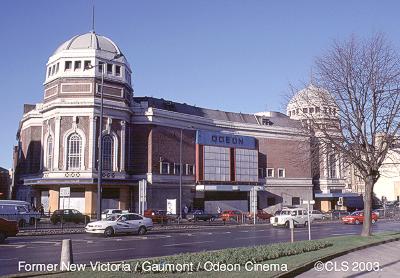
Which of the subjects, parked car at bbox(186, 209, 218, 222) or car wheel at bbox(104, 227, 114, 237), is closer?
car wheel at bbox(104, 227, 114, 237)

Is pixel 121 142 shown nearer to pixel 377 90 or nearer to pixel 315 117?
pixel 315 117

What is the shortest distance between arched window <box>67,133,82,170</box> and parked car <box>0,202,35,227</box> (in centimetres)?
1303

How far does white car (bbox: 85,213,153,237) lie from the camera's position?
2838 centimetres

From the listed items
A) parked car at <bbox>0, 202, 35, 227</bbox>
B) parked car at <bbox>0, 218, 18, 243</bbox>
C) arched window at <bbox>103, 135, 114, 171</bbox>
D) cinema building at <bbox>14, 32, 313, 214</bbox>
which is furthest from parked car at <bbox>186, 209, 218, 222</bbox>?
parked car at <bbox>0, 218, 18, 243</bbox>

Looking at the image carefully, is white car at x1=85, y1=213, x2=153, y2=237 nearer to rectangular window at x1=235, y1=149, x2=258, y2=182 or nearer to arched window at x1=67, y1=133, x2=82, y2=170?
arched window at x1=67, y1=133, x2=82, y2=170

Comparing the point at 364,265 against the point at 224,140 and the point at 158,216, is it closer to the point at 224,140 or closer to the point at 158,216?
the point at 158,216

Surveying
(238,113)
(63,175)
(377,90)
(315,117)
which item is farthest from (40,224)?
(238,113)

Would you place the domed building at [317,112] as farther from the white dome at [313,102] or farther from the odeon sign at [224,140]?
the odeon sign at [224,140]

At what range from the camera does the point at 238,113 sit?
74.8m

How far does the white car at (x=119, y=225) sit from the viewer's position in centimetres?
2838

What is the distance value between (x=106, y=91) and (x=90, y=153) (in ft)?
24.0

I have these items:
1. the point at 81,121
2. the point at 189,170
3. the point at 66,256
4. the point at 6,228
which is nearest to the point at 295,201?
the point at 189,170

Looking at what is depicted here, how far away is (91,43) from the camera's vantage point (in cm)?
Answer: 5544

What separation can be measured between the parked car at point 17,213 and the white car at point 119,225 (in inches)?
409
